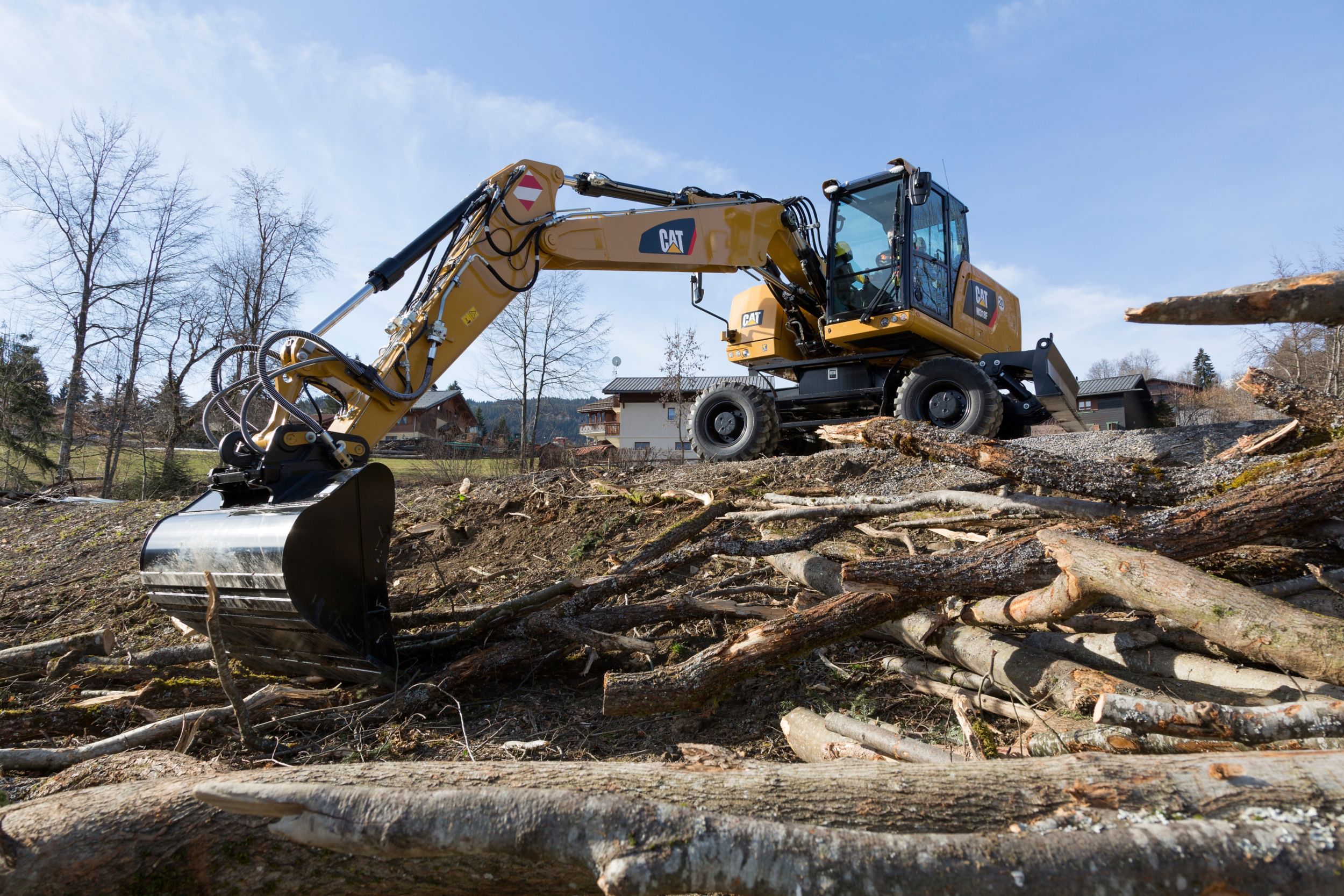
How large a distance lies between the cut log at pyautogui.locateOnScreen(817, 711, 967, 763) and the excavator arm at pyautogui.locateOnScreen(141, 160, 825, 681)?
7.09ft

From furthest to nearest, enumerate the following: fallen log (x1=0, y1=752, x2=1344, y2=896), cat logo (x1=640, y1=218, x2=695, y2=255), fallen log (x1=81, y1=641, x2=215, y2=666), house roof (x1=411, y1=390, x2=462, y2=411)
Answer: house roof (x1=411, y1=390, x2=462, y2=411), cat logo (x1=640, y1=218, x2=695, y2=255), fallen log (x1=81, y1=641, x2=215, y2=666), fallen log (x1=0, y1=752, x2=1344, y2=896)

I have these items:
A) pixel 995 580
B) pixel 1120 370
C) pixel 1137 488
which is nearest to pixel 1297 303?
pixel 1137 488

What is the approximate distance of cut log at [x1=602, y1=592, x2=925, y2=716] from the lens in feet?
10.2

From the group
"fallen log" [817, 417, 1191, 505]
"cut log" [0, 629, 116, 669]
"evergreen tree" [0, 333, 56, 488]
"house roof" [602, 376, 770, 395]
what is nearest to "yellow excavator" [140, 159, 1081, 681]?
"cut log" [0, 629, 116, 669]

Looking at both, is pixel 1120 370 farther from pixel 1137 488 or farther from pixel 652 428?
pixel 1137 488

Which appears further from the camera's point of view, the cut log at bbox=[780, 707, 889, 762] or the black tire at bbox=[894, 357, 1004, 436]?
the black tire at bbox=[894, 357, 1004, 436]

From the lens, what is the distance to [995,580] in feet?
10.5

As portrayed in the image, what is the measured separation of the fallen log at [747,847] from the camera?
1470mm

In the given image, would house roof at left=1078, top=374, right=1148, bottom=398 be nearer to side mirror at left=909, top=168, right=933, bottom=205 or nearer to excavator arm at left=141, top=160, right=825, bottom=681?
side mirror at left=909, top=168, right=933, bottom=205

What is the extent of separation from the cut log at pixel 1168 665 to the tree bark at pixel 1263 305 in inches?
53.0

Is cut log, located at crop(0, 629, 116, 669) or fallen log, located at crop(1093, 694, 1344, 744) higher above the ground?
fallen log, located at crop(1093, 694, 1344, 744)

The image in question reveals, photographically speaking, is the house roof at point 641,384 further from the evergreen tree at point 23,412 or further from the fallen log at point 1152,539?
the fallen log at point 1152,539

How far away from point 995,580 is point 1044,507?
1.38m

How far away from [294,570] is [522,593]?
2.08 m
